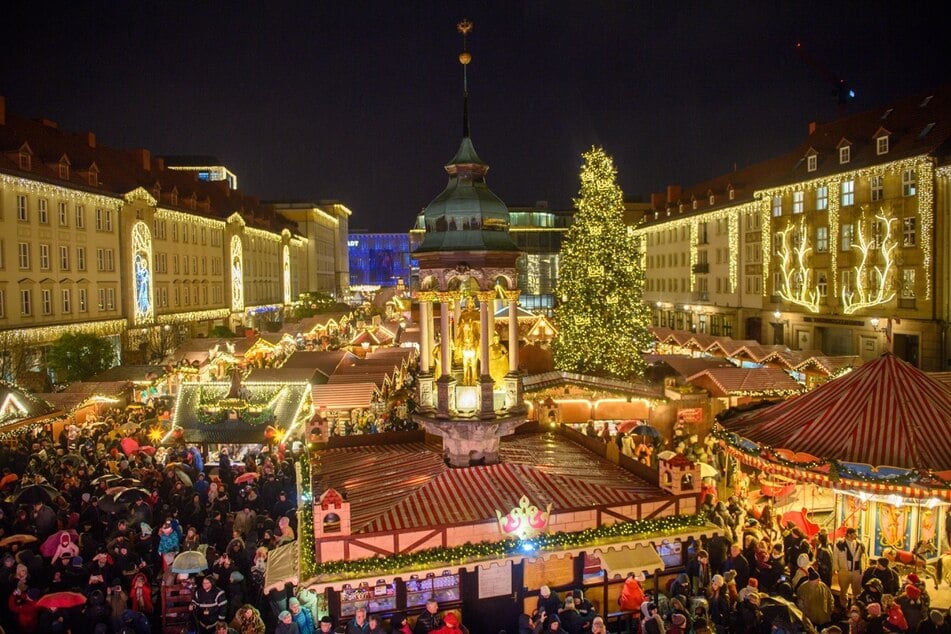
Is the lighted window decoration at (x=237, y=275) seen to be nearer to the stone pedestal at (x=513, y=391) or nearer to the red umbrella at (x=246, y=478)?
the red umbrella at (x=246, y=478)

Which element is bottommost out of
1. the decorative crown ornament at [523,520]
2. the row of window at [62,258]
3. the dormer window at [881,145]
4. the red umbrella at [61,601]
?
the red umbrella at [61,601]

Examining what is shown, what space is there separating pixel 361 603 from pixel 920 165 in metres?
32.6

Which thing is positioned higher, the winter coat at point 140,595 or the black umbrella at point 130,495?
the black umbrella at point 130,495

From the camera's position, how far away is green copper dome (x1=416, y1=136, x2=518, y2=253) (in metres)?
11.2

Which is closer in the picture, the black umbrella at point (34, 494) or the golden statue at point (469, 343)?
the golden statue at point (469, 343)

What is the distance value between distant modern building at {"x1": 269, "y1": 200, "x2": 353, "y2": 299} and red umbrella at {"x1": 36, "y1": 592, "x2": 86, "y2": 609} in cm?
8238

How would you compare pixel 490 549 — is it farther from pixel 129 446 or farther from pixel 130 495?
pixel 129 446

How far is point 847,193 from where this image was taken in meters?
37.0

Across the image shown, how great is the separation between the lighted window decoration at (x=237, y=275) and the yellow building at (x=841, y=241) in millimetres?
37091

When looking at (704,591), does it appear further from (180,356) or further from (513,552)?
(180,356)

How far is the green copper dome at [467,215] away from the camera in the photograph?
11.2m

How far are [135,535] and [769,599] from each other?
9.43 metres

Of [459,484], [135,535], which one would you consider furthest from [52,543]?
[459,484]

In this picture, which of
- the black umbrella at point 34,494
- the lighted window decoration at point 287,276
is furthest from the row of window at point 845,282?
the lighted window decoration at point 287,276
